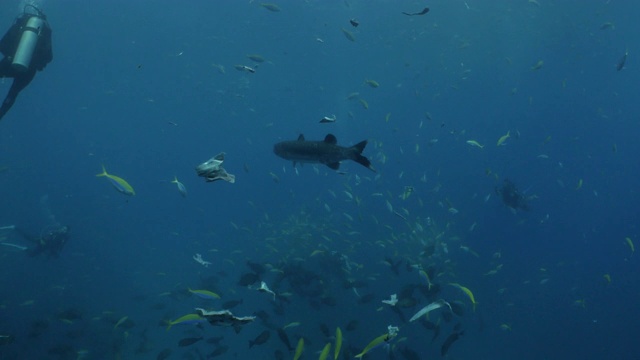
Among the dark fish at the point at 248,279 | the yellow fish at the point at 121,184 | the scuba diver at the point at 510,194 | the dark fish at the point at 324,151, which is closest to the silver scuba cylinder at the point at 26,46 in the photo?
the yellow fish at the point at 121,184

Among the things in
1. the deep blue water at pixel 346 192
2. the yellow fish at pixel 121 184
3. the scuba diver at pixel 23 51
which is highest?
the scuba diver at pixel 23 51

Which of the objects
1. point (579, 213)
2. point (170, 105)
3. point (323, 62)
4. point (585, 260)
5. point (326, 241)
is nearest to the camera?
point (326, 241)

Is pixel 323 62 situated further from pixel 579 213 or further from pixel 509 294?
pixel 509 294

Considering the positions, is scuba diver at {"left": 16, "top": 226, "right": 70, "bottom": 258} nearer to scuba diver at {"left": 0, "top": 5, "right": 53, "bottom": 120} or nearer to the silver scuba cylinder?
scuba diver at {"left": 0, "top": 5, "right": 53, "bottom": 120}

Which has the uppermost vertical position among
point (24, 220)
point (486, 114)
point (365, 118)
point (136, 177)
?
point (24, 220)

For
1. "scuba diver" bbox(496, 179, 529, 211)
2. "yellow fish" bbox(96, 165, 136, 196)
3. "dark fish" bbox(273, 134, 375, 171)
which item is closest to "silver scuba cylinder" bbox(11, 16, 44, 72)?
"yellow fish" bbox(96, 165, 136, 196)

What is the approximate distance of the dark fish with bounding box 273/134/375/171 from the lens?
15.6 feet

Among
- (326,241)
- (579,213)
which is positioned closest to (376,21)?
(579,213)

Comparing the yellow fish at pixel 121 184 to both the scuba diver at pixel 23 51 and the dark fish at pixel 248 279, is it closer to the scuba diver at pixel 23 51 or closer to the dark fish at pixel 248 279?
the dark fish at pixel 248 279

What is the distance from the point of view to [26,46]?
8.92m

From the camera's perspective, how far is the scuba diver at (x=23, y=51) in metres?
8.82

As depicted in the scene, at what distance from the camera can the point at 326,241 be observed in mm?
15148

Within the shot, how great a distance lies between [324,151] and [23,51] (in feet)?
26.1

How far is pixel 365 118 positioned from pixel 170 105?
45248 millimetres
